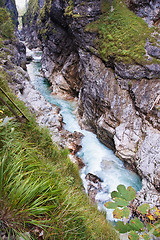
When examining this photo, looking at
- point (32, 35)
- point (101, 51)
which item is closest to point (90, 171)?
point (101, 51)

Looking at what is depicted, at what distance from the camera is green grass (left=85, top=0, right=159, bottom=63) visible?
9.25 m

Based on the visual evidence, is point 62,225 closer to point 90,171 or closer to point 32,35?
point 90,171

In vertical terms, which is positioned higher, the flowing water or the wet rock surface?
the flowing water

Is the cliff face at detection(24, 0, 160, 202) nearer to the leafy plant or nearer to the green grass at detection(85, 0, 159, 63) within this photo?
the green grass at detection(85, 0, 159, 63)

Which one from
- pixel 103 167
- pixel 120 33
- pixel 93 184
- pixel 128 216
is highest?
pixel 120 33

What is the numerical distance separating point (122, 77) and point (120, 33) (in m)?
3.85

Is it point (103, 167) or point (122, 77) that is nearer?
point (103, 167)

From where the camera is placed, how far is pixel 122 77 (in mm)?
9297

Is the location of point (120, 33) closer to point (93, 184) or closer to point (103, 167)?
point (103, 167)

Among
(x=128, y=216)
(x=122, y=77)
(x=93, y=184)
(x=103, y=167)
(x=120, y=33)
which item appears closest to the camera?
(x=128, y=216)

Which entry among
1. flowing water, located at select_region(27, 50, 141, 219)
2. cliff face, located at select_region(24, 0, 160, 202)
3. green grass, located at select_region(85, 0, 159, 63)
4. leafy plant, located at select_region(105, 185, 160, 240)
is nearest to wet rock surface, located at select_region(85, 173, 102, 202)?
flowing water, located at select_region(27, 50, 141, 219)

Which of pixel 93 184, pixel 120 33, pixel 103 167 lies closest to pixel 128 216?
pixel 93 184

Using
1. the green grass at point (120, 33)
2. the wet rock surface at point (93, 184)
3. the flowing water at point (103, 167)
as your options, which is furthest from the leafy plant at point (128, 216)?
the green grass at point (120, 33)

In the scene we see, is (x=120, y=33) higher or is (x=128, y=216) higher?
(x=120, y=33)
